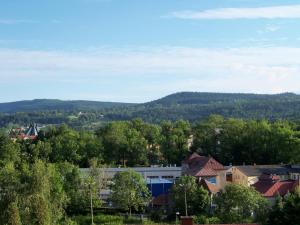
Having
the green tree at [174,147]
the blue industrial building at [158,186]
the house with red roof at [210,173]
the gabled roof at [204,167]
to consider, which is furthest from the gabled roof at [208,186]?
the green tree at [174,147]

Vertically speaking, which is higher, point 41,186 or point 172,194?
point 41,186

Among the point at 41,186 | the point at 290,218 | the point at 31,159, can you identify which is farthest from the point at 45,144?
the point at 290,218

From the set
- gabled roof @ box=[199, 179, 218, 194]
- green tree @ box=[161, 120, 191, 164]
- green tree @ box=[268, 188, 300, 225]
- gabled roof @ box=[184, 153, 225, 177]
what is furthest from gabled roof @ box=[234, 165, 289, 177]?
green tree @ box=[268, 188, 300, 225]

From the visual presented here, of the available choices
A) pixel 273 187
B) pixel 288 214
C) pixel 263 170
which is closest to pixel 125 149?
pixel 263 170

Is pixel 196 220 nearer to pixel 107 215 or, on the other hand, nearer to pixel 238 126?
pixel 107 215

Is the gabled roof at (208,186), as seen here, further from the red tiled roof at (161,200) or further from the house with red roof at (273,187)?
the house with red roof at (273,187)

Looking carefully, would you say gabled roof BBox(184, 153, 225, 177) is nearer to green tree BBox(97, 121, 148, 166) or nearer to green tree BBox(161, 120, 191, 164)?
green tree BBox(161, 120, 191, 164)
